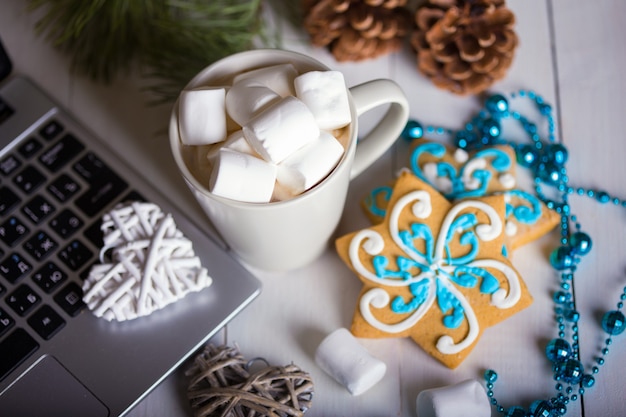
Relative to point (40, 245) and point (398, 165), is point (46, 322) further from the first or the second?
point (398, 165)

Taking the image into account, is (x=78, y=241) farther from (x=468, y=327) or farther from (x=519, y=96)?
(x=519, y=96)

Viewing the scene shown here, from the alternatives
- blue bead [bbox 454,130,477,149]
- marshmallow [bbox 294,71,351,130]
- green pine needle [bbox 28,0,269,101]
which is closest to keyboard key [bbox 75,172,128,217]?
green pine needle [bbox 28,0,269,101]

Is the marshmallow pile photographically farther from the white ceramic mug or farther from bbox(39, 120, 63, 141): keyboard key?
bbox(39, 120, 63, 141): keyboard key

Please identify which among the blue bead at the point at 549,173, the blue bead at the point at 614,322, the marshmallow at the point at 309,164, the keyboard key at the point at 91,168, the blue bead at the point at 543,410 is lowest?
the blue bead at the point at 614,322

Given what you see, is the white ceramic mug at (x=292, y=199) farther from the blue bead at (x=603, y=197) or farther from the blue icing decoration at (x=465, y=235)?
the blue bead at (x=603, y=197)

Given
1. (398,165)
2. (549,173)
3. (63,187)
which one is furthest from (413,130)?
(63,187)

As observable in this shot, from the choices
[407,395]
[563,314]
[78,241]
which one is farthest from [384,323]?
[78,241]

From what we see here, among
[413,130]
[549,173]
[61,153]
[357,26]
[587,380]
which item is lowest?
[587,380]

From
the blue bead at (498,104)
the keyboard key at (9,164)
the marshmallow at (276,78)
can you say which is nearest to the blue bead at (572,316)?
the blue bead at (498,104)
